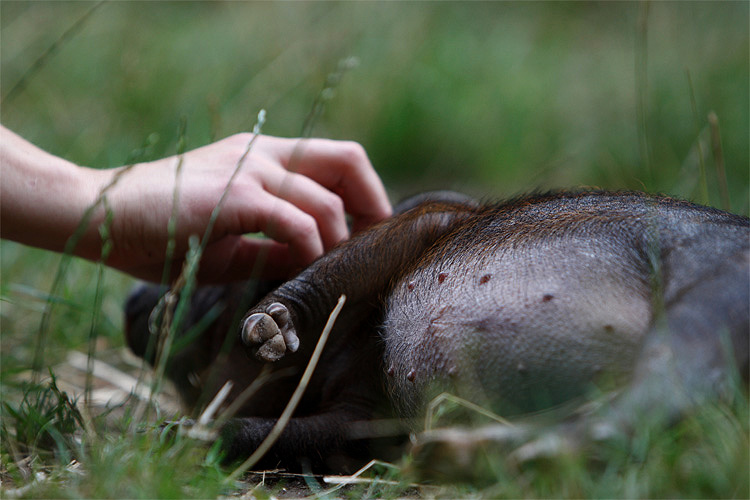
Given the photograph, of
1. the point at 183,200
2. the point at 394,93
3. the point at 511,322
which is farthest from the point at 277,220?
the point at 394,93

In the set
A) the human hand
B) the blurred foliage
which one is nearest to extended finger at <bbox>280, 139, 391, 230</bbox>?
the human hand

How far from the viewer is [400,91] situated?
598 centimetres

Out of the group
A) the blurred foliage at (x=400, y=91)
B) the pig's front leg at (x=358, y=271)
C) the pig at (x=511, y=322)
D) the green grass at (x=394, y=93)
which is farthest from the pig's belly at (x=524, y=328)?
the blurred foliage at (x=400, y=91)

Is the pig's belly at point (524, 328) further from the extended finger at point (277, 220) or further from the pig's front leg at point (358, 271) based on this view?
the extended finger at point (277, 220)

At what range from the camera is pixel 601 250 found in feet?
5.99

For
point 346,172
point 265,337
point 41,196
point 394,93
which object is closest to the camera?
point 265,337

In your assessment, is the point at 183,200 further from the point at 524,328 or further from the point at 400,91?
the point at 400,91

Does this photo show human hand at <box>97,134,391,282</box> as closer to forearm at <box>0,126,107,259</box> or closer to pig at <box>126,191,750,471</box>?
forearm at <box>0,126,107,259</box>

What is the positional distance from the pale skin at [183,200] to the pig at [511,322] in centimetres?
22

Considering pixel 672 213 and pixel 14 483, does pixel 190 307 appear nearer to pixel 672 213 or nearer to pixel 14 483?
pixel 14 483

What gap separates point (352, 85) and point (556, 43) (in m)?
2.78

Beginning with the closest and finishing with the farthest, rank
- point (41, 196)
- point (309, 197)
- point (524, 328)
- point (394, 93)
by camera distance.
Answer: point (524, 328) < point (41, 196) < point (309, 197) < point (394, 93)

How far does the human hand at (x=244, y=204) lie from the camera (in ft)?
7.80

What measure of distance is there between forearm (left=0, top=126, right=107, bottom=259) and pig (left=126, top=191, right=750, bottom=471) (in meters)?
0.68
